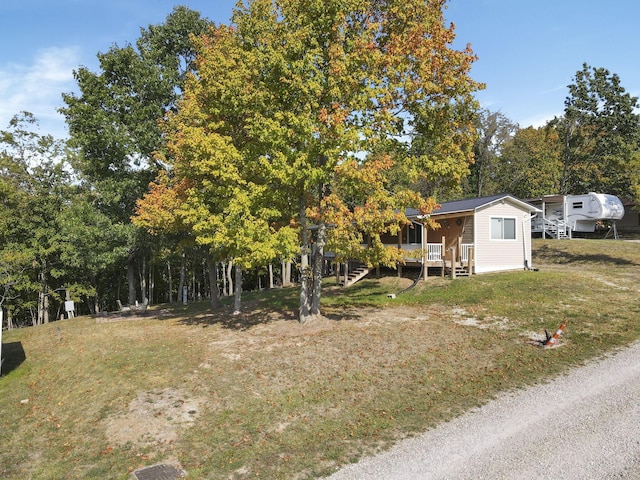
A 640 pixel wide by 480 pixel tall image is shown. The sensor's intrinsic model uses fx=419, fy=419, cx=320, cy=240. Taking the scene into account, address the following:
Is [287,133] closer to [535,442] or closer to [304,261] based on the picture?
[304,261]

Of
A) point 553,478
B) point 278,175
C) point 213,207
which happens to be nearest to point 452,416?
point 553,478

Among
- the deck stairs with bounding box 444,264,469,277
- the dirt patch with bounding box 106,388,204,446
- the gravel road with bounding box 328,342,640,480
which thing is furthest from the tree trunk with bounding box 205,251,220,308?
Answer: the gravel road with bounding box 328,342,640,480

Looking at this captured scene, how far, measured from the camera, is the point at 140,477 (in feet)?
20.9

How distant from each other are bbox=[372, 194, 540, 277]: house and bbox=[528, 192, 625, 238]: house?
12876 mm

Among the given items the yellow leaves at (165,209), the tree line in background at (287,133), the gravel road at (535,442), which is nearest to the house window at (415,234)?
the tree line in background at (287,133)

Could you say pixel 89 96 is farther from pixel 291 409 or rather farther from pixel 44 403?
pixel 291 409

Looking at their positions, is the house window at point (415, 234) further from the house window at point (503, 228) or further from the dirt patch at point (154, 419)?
the dirt patch at point (154, 419)

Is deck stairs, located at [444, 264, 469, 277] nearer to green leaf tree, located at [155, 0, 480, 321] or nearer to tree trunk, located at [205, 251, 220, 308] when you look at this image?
green leaf tree, located at [155, 0, 480, 321]

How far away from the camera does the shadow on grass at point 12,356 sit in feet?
43.5

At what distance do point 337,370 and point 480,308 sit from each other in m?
7.78

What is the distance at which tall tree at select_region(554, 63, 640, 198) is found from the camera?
39.9 m

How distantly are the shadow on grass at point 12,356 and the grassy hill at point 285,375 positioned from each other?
11 cm

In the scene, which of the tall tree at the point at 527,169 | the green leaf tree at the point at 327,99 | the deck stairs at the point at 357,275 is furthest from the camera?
the tall tree at the point at 527,169

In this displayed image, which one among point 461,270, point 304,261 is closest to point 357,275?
point 461,270
